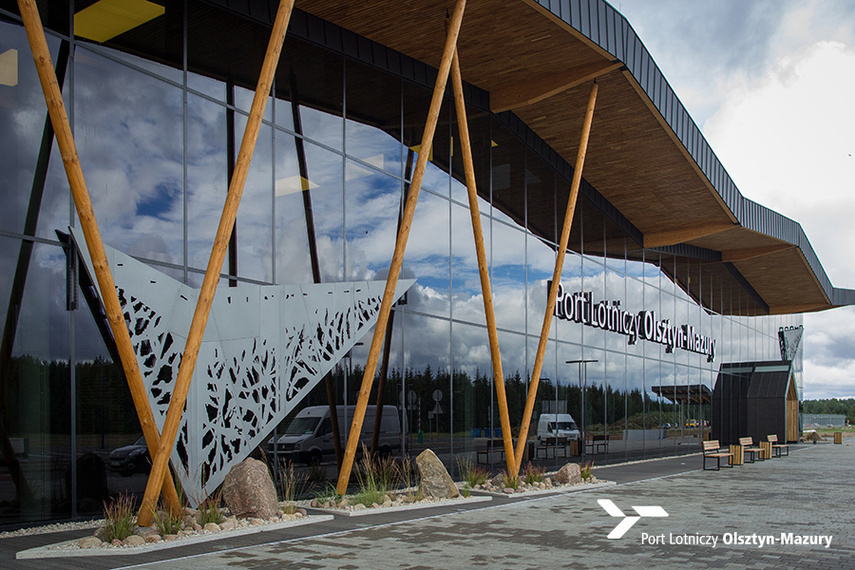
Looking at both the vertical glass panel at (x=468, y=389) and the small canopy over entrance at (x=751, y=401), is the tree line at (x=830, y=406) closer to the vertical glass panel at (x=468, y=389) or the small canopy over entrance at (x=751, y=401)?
the small canopy over entrance at (x=751, y=401)

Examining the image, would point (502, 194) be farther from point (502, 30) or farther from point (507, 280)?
point (502, 30)

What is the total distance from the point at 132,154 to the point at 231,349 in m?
3.43

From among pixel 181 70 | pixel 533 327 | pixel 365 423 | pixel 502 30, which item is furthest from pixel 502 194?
pixel 181 70

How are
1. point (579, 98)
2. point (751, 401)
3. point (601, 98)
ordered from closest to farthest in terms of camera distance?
point (601, 98) < point (579, 98) < point (751, 401)

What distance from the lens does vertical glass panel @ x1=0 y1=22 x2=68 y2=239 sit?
10453mm

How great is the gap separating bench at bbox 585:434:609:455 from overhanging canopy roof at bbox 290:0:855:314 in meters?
8.10

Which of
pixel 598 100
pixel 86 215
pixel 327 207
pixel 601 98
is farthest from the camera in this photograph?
pixel 598 100

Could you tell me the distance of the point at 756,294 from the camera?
4225 centimetres

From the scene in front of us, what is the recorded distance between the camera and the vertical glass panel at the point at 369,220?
15805 millimetres

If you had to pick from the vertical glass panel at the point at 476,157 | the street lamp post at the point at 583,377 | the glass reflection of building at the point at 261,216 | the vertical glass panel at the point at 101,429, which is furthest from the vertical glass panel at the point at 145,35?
the street lamp post at the point at 583,377

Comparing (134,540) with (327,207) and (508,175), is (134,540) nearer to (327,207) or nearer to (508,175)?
(327,207)

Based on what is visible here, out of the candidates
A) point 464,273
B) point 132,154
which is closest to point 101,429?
point 132,154

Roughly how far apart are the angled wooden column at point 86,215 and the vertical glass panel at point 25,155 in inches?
43.4

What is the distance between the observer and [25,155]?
10648mm
